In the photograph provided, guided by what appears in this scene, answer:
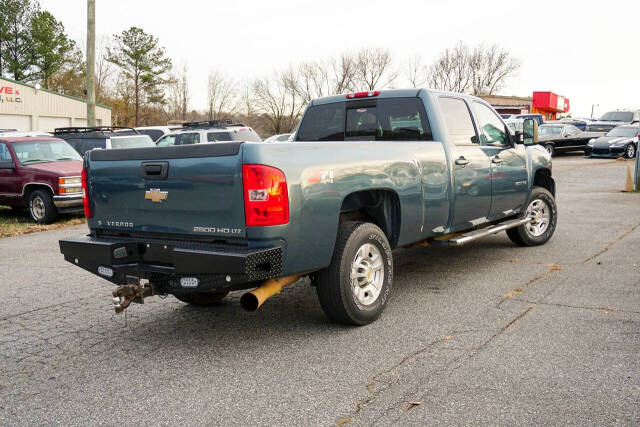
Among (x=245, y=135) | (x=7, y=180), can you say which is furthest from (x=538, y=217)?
(x=245, y=135)

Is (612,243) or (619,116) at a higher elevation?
(619,116)

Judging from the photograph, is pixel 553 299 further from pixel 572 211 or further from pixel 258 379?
pixel 572 211

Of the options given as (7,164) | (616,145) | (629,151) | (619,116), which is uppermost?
(619,116)

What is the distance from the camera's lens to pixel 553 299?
18.4 feet

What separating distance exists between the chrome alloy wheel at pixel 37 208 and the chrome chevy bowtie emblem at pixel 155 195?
879 centimetres

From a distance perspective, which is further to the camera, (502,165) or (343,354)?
(502,165)

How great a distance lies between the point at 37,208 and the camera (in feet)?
40.5

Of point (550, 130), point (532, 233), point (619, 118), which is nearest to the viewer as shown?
point (532, 233)

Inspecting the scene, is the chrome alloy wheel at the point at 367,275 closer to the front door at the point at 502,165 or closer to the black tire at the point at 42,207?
the front door at the point at 502,165

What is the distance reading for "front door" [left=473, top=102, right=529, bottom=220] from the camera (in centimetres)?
685

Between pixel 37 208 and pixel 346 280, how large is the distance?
32.0 ft

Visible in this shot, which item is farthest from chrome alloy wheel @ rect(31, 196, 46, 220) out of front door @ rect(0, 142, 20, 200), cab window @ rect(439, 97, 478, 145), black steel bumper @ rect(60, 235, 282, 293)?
cab window @ rect(439, 97, 478, 145)

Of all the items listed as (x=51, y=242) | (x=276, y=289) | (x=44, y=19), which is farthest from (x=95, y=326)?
(x=44, y=19)

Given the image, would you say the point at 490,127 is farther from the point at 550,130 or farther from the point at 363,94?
the point at 550,130
